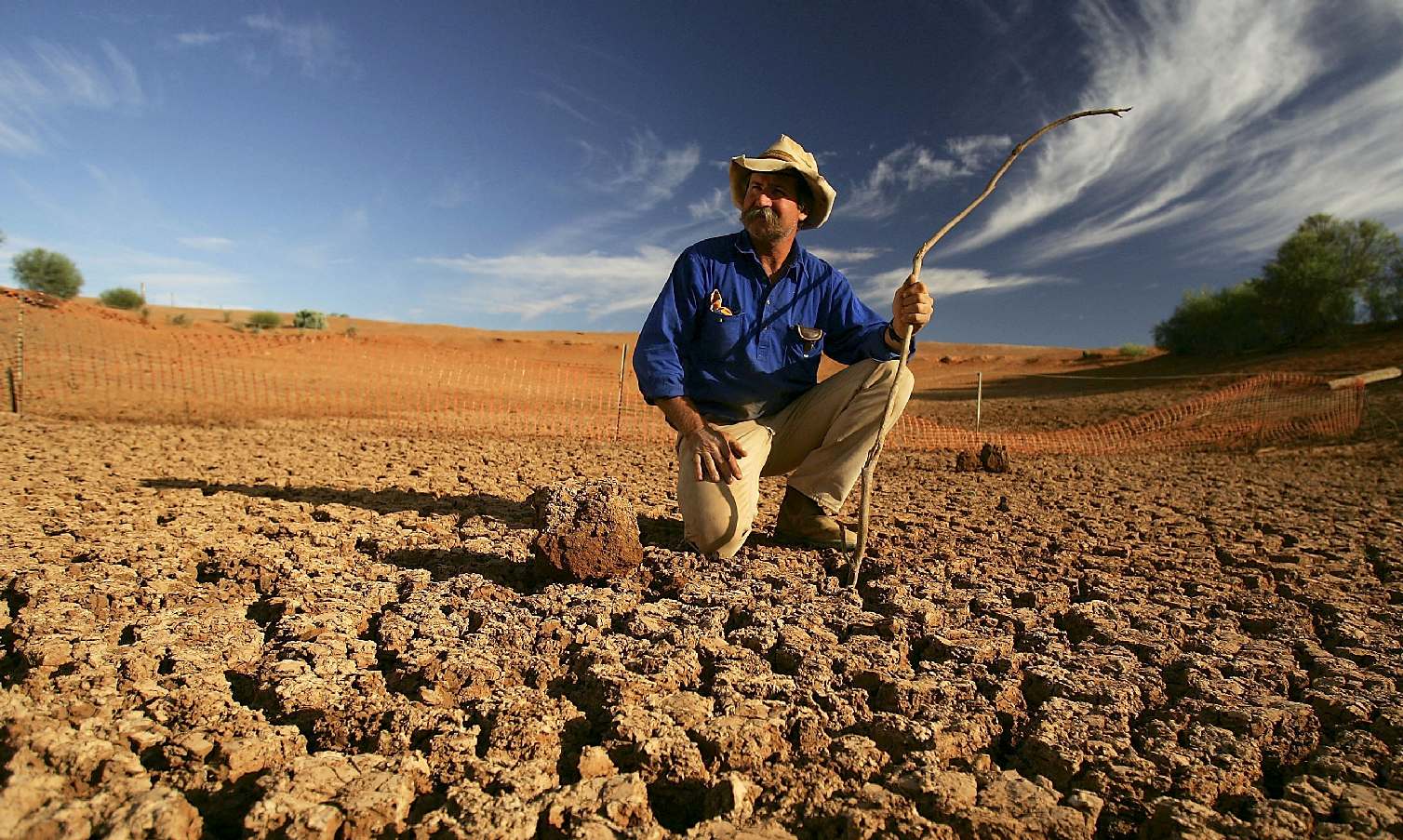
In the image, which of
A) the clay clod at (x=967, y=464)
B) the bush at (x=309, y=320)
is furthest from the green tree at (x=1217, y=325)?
the bush at (x=309, y=320)

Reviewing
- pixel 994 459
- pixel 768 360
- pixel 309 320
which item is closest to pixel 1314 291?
pixel 994 459

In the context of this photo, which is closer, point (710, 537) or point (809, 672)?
point (809, 672)

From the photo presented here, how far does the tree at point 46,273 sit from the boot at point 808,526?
42757 millimetres

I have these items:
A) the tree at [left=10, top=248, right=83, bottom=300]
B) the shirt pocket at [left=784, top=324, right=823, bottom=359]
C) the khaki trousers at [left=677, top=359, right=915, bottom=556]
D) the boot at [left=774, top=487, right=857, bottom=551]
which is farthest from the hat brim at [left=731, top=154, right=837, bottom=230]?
the tree at [left=10, top=248, right=83, bottom=300]

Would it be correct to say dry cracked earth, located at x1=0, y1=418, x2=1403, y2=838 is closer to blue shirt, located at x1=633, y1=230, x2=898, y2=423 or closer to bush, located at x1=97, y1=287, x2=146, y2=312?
blue shirt, located at x1=633, y1=230, x2=898, y2=423

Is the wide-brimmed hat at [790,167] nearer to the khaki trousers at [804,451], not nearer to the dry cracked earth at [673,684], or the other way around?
the khaki trousers at [804,451]

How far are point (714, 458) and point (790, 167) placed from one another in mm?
1227

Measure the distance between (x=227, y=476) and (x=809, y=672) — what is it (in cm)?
382

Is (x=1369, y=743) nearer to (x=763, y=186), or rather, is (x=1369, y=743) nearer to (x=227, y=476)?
(x=763, y=186)

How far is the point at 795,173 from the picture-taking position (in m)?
2.87

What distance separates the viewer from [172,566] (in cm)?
234

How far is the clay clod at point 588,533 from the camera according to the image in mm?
2334

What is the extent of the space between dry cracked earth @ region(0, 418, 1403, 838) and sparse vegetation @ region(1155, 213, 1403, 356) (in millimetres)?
23634

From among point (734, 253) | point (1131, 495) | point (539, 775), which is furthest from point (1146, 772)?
point (1131, 495)
